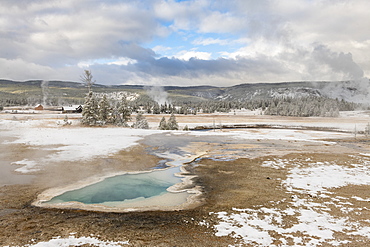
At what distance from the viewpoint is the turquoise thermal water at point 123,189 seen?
39.9ft

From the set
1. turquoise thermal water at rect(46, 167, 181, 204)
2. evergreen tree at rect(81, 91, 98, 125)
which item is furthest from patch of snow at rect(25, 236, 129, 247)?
evergreen tree at rect(81, 91, 98, 125)

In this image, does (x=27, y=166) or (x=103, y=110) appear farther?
(x=103, y=110)

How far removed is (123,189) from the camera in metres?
13.9

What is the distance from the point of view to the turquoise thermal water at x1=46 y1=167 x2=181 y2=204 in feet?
39.9

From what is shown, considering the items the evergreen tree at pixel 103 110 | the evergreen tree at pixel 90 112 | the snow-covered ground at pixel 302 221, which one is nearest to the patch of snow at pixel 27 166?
the snow-covered ground at pixel 302 221

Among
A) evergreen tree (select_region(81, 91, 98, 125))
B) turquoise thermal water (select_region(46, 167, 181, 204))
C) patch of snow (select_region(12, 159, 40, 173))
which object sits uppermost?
evergreen tree (select_region(81, 91, 98, 125))

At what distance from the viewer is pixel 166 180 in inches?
624

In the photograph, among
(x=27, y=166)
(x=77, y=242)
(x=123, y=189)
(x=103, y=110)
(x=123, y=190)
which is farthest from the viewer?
(x=103, y=110)

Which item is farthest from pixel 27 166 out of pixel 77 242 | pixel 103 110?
pixel 103 110

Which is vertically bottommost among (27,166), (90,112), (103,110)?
(27,166)

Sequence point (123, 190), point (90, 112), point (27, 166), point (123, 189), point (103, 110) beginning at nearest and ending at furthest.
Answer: point (123, 190)
point (123, 189)
point (27, 166)
point (90, 112)
point (103, 110)

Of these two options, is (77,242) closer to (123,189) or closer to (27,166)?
(123,189)

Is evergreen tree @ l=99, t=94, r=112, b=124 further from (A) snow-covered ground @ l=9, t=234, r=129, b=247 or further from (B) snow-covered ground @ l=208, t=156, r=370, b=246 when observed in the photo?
(A) snow-covered ground @ l=9, t=234, r=129, b=247

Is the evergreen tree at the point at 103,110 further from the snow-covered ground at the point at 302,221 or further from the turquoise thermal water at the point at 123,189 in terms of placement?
the snow-covered ground at the point at 302,221
